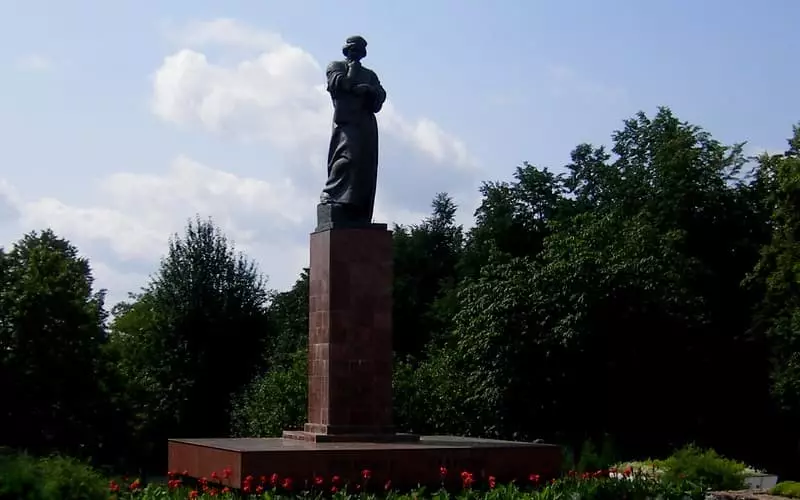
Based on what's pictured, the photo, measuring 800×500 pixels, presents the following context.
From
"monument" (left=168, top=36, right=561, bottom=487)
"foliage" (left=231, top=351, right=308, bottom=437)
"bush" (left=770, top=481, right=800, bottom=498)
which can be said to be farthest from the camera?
"foliage" (left=231, top=351, right=308, bottom=437)

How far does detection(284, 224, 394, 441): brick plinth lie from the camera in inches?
723

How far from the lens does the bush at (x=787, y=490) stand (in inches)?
709

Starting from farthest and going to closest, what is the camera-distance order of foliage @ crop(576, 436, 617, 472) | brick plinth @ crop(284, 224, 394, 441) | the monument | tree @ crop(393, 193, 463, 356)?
tree @ crop(393, 193, 463, 356) → foliage @ crop(576, 436, 617, 472) → brick plinth @ crop(284, 224, 394, 441) → the monument

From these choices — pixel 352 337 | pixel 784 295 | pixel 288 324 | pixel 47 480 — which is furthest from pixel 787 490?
pixel 288 324

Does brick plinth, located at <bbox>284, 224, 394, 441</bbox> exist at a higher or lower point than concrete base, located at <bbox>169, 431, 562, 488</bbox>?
higher

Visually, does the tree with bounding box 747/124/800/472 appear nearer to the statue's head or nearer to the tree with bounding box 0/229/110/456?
the statue's head

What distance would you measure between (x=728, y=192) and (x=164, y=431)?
70.1 feet

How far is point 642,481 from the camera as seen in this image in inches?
599

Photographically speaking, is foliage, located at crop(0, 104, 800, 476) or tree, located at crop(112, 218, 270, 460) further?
tree, located at crop(112, 218, 270, 460)

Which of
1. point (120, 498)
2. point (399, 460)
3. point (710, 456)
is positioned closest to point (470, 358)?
point (710, 456)

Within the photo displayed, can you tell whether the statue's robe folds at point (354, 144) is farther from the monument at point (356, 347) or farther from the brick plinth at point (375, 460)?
the brick plinth at point (375, 460)

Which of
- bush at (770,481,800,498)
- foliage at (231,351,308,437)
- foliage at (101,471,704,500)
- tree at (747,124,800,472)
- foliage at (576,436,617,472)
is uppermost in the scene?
tree at (747,124,800,472)

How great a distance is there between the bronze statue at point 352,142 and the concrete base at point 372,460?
13.3 ft

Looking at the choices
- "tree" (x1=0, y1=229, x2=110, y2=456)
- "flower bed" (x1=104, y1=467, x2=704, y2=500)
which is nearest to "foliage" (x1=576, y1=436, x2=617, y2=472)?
"flower bed" (x1=104, y1=467, x2=704, y2=500)
